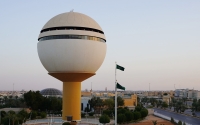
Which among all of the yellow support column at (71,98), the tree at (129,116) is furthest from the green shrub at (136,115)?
the yellow support column at (71,98)

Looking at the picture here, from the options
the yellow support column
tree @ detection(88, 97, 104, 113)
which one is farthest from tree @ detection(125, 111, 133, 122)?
tree @ detection(88, 97, 104, 113)

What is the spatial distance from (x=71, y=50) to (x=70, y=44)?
0.83 meters

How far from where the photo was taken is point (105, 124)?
146 feet

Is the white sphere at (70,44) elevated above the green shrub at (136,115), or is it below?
above

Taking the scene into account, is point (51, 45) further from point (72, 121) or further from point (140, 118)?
point (140, 118)

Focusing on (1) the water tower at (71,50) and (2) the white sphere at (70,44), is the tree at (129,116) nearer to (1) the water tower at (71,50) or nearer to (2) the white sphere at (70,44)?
(1) the water tower at (71,50)

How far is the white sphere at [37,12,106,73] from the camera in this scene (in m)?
Result: 35.4

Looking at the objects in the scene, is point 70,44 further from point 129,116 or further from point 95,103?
point 95,103

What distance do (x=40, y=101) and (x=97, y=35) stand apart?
30.2 m

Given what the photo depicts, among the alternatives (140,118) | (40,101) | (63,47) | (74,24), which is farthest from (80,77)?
(40,101)

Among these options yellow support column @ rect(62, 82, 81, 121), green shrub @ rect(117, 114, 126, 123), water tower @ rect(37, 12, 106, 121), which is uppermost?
water tower @ rect(37, 12, 106, 121)

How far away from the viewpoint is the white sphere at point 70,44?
116 feet

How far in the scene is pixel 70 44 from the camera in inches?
1388

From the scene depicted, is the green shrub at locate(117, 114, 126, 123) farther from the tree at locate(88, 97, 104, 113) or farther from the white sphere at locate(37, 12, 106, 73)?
the tree at locate(88, 97, 104, 113)
